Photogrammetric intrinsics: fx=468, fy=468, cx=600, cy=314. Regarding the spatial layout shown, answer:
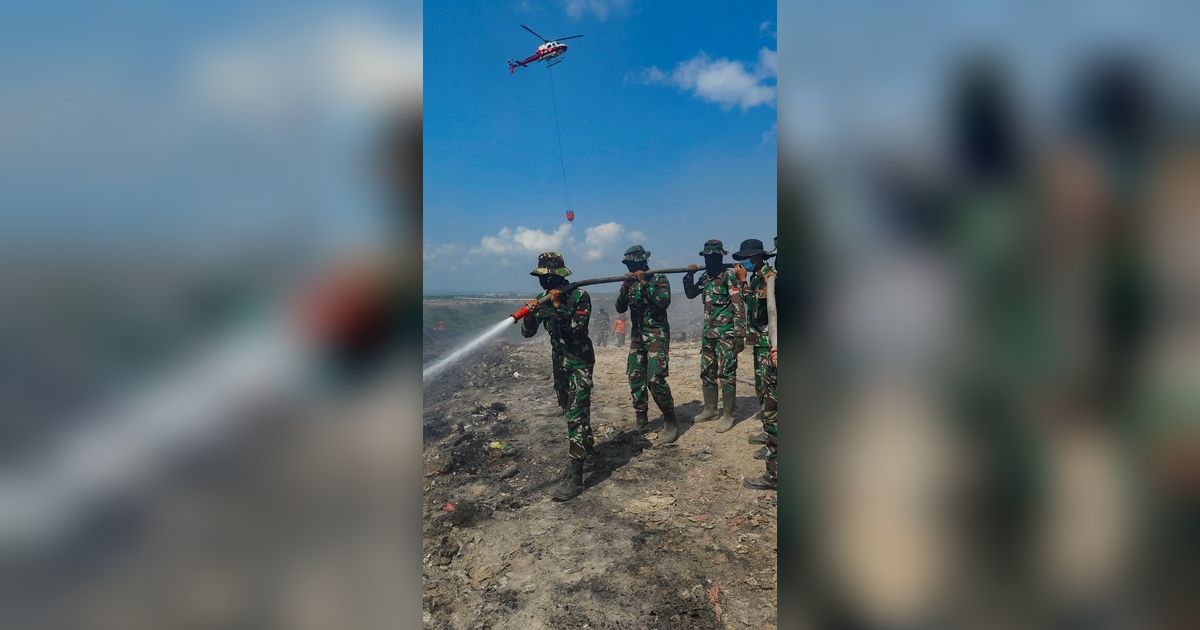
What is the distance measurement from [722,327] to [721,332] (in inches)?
3.7

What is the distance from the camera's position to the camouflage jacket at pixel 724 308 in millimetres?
7844

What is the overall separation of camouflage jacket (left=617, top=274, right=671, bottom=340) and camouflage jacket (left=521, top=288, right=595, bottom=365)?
60.4 inches

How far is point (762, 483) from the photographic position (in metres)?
5.57

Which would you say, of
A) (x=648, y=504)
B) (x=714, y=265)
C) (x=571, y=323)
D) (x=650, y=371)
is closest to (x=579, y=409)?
(x=571, y=323)

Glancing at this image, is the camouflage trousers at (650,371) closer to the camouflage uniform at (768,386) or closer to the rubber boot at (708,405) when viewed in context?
the rubber boot at (708,405)

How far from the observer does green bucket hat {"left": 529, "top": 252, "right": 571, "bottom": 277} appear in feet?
21.6

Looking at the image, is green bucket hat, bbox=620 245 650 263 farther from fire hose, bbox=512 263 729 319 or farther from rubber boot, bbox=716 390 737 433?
rubber boot, bbox=716 390 737 433

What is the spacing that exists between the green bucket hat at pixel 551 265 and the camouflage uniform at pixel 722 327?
9.13ft

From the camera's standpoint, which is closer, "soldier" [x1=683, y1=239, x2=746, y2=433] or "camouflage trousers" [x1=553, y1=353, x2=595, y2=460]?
"camouflage trousers" [x1=553, y1=353, x2=595, y2=460]
